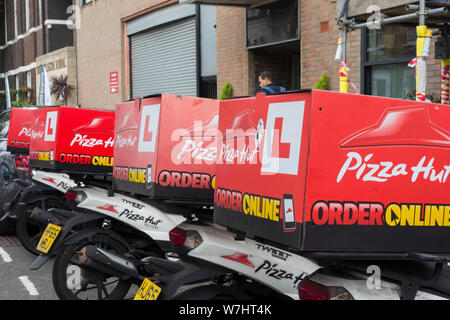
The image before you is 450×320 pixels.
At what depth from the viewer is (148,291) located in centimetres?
359

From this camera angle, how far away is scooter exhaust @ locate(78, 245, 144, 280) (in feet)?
13.4

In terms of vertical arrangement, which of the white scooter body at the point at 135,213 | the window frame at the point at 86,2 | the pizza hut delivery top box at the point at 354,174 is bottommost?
the white scooter body at the point at 135,213

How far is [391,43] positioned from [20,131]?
20.7ft

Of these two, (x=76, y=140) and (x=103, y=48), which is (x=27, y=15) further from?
(x=76, y=140)

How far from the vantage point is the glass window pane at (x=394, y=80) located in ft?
32.9

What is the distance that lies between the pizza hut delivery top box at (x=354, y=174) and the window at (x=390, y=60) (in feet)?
22.2

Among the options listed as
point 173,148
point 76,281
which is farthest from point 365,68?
point 76,281

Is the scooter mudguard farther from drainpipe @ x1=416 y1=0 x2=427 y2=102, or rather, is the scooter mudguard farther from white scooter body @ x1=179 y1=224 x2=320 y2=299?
drainpipe @ x1=416 y1=0 x2=427 y2=102

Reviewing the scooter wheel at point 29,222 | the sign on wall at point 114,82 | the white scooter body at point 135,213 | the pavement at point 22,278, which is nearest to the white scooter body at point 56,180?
the scooter wheel at point 29,222

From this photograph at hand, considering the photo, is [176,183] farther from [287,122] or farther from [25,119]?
[25,119]

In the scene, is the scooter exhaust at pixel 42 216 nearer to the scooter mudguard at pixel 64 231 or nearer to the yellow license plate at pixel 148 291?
the scooter mudguard at pixel 64 231

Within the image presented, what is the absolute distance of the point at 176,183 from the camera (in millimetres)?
4973
